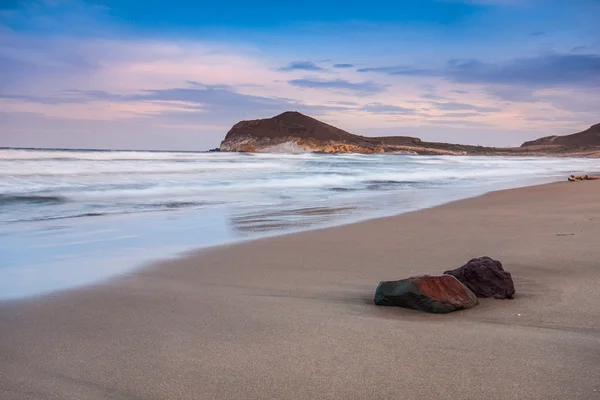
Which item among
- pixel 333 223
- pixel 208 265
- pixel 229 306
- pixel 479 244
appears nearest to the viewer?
pixel 229 306

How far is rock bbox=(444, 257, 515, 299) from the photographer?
3.20 m

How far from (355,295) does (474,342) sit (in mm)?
1122

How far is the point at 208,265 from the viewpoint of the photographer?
4.54 metres

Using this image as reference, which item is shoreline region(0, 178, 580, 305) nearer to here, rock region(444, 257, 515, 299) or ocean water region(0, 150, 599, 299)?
ocean water region(0, 150, 599, 299)

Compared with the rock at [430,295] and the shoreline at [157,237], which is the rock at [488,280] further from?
the shoreline at [157,237]

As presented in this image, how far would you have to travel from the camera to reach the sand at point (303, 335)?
2.00 m

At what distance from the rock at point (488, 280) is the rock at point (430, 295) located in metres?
0.16

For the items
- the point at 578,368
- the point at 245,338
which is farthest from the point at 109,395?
the point at 578,368

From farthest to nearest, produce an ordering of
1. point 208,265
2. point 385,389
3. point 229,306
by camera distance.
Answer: point 208,265
point 229,306
point 385,389

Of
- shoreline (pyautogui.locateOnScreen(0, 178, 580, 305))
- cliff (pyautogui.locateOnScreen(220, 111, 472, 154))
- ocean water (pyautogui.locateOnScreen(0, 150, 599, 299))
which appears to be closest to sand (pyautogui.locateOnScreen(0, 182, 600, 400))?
shoreline (pyautogui.locateOnScreen(0, 178, 580, 305))

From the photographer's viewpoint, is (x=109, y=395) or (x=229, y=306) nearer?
(x=109, y=395)

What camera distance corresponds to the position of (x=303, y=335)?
101 inches

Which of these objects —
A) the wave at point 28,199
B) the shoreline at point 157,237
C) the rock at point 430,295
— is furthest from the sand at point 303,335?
the wave at point 28,199

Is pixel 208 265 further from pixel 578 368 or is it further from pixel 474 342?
pixel 578 368
